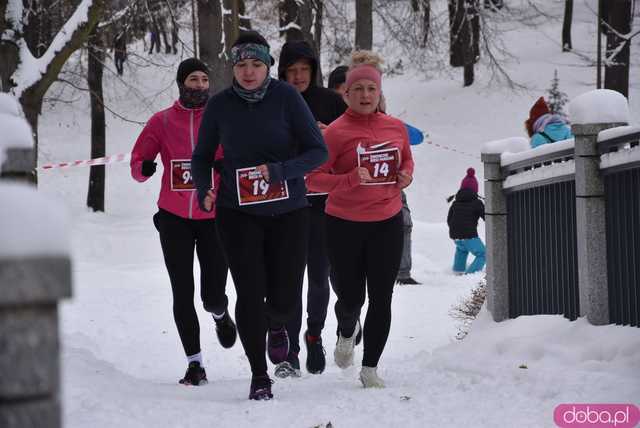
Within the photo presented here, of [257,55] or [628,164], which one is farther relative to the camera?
[628,164]

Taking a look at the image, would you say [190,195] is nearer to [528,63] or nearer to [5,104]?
[5,104]

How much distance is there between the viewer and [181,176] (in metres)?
6.17

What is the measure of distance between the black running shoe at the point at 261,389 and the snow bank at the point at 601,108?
2660mm

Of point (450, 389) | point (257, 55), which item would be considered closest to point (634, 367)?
point (450, 389)

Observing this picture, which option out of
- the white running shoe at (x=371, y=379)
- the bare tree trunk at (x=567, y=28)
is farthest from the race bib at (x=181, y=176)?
the bare tree trunk at (x=567, y=28)

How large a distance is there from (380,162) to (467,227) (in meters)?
8.67

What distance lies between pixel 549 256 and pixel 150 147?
292 cm

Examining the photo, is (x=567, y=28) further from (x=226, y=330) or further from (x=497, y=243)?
(x=226, y=330)

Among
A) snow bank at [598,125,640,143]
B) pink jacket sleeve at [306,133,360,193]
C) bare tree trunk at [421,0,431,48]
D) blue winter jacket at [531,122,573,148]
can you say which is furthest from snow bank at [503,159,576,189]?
bare tree trunk at [421,0,431,48]

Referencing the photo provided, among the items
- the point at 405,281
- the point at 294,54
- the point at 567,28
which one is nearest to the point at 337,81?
the point at 294,54

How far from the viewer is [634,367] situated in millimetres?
5297

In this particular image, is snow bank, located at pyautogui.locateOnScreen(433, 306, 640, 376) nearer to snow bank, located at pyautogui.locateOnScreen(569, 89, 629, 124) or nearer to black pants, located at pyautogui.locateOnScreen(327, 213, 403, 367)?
black pants, located at pyautogui.locateOnScreen(327, 213, 403, 367)

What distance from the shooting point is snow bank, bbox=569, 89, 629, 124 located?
6.33 m

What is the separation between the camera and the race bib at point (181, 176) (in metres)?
6.10
